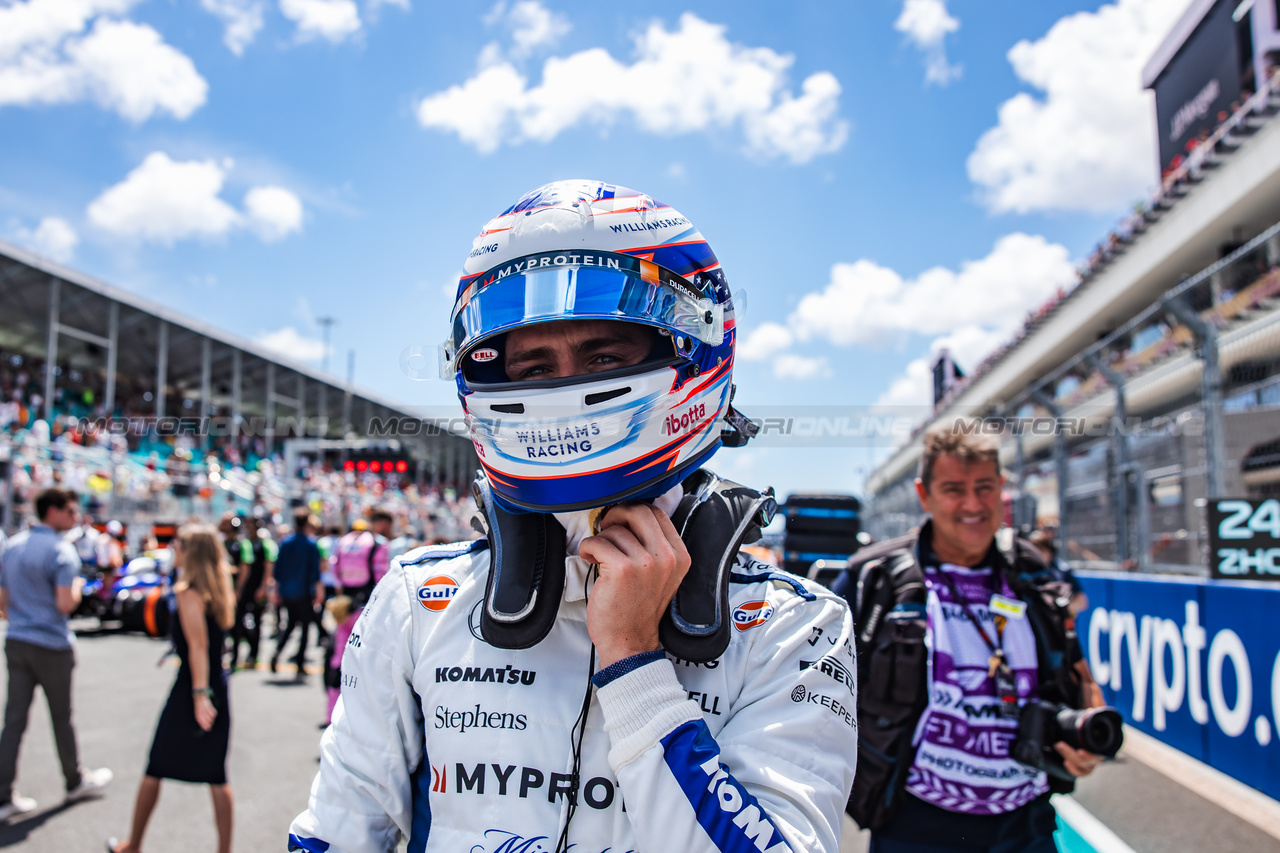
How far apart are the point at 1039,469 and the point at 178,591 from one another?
8119mm

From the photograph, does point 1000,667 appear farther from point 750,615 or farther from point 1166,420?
point 1166,420

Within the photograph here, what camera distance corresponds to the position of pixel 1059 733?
7.89 ft

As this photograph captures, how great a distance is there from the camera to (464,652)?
1243 mm

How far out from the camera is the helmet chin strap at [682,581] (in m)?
1.14

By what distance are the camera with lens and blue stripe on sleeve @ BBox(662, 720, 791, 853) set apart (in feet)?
5.78

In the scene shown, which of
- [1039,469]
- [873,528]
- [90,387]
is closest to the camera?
[1039,469]

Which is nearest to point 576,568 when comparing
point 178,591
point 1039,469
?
point 178,591

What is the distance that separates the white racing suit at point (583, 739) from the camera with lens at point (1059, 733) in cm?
149

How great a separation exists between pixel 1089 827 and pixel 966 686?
94.9 inches

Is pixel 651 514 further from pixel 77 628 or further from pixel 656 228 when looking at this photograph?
pixel 77 628

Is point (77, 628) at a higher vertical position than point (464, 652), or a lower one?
lower

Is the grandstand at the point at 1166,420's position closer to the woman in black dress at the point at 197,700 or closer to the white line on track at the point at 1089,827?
the white line on track at the point at 1089,827

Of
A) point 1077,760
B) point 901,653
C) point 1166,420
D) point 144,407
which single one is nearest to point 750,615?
point 901,653

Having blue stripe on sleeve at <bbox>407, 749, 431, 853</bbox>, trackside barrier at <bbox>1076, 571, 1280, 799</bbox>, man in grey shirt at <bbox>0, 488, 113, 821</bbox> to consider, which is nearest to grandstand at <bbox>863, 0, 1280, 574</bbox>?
trackside barrier at <bbox>1076, 571, 1280, 799</bbox>
